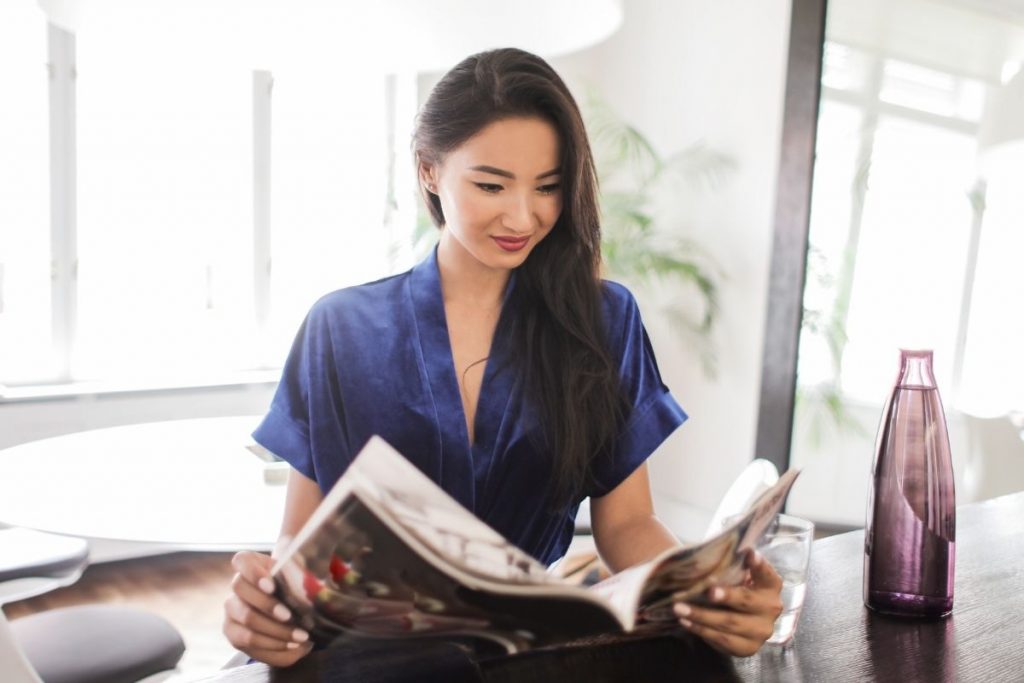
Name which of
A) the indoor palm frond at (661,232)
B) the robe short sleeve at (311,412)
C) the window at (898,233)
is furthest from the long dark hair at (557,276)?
the indoor palm frond at (661,232)

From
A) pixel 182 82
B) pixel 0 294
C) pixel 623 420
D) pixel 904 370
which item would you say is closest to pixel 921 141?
pixel 623 420

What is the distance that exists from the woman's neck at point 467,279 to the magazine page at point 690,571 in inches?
25.8

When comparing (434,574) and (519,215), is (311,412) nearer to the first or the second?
(519,215)

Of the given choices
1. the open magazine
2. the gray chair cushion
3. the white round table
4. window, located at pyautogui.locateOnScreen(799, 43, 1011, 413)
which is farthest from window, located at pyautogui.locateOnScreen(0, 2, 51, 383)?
the open magazine

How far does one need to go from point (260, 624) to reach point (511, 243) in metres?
0.60

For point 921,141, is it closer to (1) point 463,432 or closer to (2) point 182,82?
(1) point 463,432

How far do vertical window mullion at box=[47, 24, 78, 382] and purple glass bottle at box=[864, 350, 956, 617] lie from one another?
3658 mm

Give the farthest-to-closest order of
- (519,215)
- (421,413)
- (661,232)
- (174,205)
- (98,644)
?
(661,232), (174,205), (98,644), (421,413), (519,215)

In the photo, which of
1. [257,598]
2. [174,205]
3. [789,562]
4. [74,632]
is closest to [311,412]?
[257,598]

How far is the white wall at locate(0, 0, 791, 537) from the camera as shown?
12.5 ft

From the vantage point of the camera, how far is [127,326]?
4.10 metres

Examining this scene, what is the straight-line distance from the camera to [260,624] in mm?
747

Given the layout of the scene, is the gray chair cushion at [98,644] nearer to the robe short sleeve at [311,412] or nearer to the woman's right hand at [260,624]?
the robe short sleeve at [311,412]

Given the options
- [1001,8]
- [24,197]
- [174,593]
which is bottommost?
[174,593]
